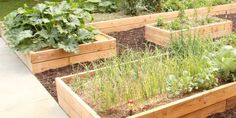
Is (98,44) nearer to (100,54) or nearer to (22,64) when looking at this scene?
(100,54)

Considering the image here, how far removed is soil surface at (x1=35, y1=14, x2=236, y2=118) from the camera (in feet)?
12.8

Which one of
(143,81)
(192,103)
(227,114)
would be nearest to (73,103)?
(143,81)

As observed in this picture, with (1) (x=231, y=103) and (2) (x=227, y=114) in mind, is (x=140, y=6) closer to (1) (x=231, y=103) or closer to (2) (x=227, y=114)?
(1) (x=231, y=103)

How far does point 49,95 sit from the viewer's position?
3820 millimetres

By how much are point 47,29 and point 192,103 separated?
8.61ft

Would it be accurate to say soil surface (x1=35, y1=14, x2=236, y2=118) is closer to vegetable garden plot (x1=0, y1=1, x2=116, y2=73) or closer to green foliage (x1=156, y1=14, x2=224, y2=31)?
vegetable garden plot (x1=0, y1=1, x2=116, y2=73)

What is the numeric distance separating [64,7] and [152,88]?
239 cm

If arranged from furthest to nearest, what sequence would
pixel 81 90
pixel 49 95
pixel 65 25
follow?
pixel 65 25 → pixel 49 95 → pixel 81 90

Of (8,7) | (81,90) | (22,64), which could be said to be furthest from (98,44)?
(8,7)

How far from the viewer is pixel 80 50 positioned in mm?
4734

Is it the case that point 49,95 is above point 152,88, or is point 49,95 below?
below

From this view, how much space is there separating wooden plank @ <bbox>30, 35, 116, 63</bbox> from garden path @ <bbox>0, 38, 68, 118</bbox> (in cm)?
27

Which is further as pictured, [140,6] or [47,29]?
[140,6]

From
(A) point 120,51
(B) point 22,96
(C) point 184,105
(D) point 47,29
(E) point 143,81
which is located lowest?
(B) point 22,96
